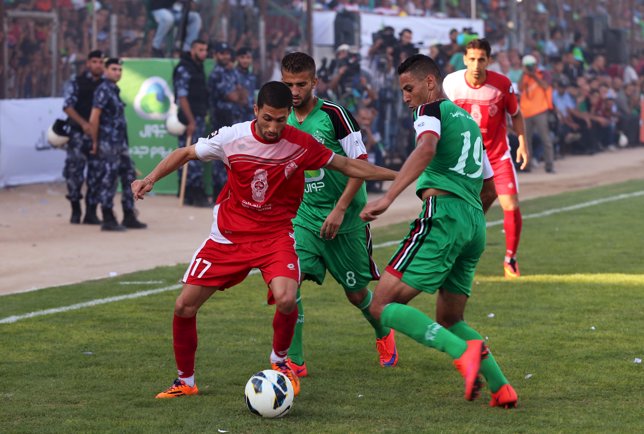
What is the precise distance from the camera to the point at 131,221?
1597 centimetres

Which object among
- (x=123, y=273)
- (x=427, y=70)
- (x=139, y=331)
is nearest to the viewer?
(x=427, y=70)

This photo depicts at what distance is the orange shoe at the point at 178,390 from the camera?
706 cm

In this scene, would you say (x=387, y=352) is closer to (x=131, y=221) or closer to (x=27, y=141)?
(x=131, y=221)

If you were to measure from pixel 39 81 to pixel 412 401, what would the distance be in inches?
573

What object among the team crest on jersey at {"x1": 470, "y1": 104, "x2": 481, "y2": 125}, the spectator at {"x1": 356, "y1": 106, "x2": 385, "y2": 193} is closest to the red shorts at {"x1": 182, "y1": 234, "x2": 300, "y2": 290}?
the team crest on jersey at {"x1": 470, "y1": 104, "x2": 481, "y2": 125}

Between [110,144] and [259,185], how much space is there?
30.1ft

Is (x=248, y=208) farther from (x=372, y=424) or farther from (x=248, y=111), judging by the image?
(x=248, y=111)

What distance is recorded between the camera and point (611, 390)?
Answer: 7199mm

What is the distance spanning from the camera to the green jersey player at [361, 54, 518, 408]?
255 inches

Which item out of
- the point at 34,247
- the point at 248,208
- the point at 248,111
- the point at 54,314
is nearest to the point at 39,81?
the point at 248,111

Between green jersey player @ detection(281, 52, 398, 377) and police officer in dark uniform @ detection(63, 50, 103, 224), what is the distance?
8.35m

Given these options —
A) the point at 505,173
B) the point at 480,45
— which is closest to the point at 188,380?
the point at 480,45

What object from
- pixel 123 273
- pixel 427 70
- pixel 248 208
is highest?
pixel 427 70

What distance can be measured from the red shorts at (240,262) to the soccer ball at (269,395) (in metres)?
0.59
